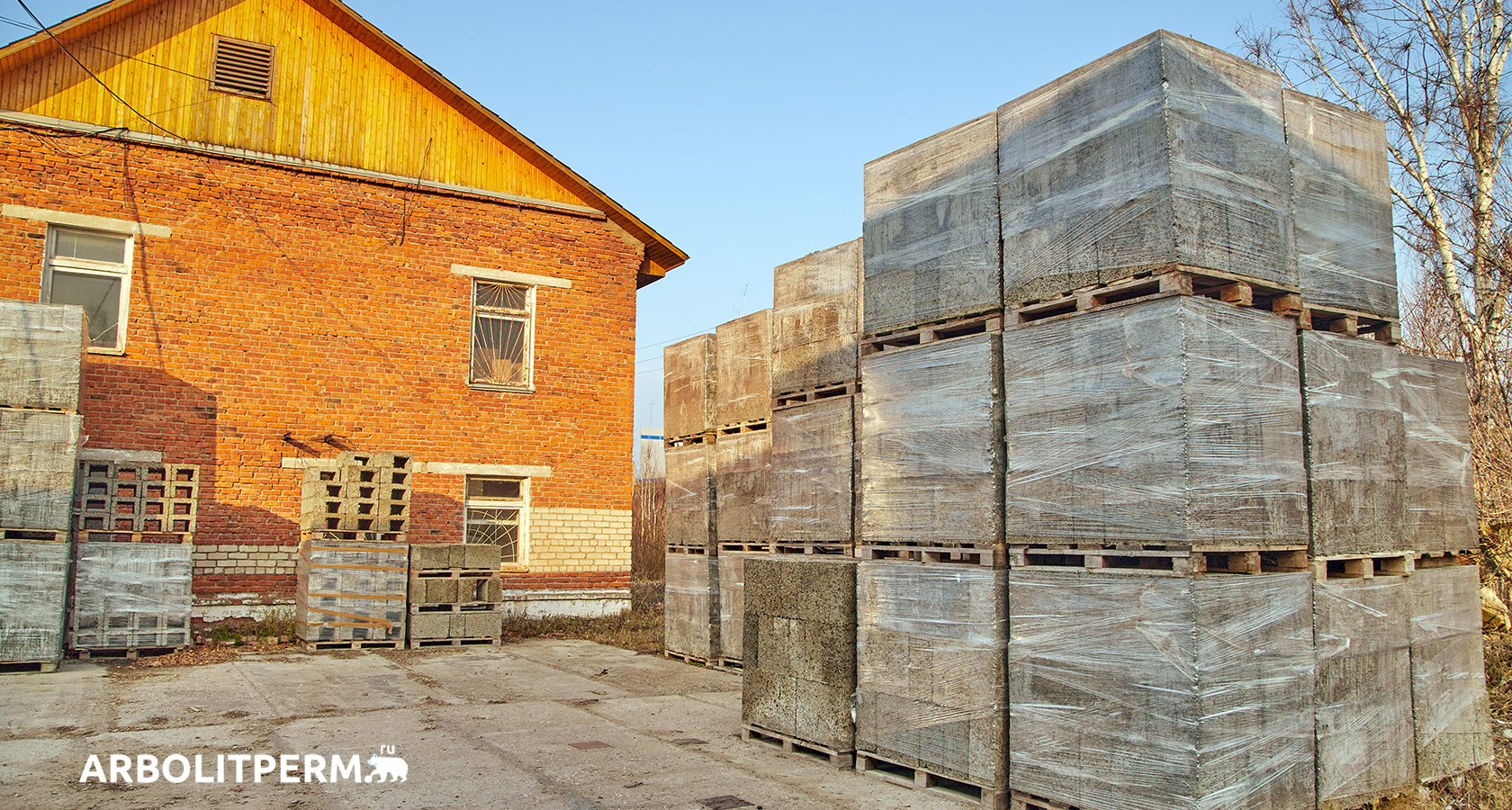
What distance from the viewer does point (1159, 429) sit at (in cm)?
475

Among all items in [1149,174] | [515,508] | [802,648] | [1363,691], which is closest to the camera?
[1149,174]

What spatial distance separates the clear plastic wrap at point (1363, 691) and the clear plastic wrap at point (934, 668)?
5.30 ft

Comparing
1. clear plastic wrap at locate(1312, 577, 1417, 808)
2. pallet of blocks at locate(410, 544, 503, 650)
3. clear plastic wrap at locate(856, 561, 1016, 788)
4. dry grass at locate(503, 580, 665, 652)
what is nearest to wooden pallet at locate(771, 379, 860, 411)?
clear plastic wrap at locate(856, 561, 1016, 788)

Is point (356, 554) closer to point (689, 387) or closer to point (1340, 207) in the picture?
point (689, 387)

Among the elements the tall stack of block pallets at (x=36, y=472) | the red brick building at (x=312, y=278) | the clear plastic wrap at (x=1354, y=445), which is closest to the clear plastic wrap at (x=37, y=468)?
the tall stack of block pallets at (x=36, y=472)

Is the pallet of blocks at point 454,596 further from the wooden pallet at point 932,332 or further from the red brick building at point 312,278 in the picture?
the wooden pallet at point 932,332

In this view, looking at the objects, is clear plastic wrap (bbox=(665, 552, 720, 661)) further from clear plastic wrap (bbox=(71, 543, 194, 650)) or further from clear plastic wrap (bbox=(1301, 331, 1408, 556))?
clear plastic wrap (bbox=(1301, 331, 1408, 556))

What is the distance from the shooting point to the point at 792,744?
6.77 meters

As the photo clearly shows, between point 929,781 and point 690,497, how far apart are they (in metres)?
5.75

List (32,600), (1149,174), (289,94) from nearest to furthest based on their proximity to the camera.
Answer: (1149,174) → (32,600) → (289,94)

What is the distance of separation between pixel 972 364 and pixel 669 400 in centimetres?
663

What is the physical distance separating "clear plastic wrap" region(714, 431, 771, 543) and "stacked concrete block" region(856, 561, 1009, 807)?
3.53m

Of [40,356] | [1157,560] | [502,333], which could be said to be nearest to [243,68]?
[502,333]

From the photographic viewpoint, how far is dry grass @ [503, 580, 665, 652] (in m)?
13.0
